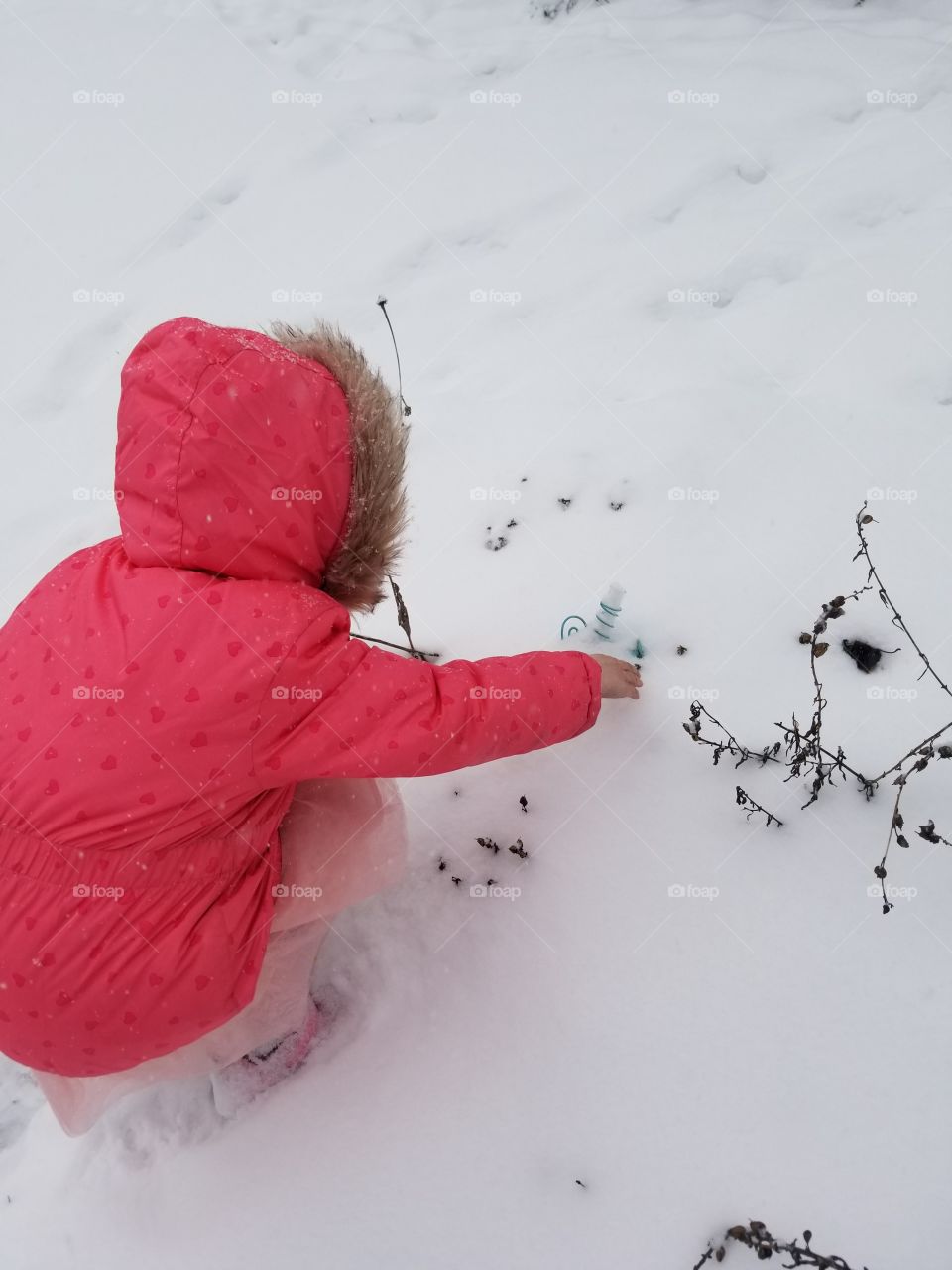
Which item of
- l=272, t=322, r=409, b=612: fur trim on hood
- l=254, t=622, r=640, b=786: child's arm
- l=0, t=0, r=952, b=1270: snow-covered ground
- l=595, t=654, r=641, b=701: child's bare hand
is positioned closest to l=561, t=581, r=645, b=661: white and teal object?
l=0, t=0, r=952, b=1270: snow-covered ground

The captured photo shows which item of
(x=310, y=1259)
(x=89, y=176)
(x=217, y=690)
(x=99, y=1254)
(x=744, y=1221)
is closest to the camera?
(x=217, y=690)

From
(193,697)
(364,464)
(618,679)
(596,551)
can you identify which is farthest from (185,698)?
(596,551)

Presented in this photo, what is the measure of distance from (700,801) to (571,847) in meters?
0.34

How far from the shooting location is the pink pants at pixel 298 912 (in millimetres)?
1690

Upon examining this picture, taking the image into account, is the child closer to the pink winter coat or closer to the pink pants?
the pink winter coat

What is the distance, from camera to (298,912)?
169cm

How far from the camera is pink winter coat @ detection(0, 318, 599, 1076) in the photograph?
1327 millimetres

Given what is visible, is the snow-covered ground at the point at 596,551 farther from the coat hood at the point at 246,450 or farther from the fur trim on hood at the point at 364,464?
the coat hood at the point at 246,450

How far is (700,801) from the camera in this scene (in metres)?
1.93

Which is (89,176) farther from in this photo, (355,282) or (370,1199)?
(370,1199)

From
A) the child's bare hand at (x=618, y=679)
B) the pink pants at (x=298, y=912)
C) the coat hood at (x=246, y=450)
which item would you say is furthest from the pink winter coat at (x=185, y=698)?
the child's bare hand at (x=618, y=679)

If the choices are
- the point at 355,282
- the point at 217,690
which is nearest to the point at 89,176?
the point at 355,282

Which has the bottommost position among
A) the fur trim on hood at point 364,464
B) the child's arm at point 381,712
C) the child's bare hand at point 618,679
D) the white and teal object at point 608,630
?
the white and teal object at point 608,630

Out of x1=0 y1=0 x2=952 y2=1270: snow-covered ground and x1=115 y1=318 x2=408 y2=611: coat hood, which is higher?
x1=115 y1=318 x2=408 y2=611: coat hood
